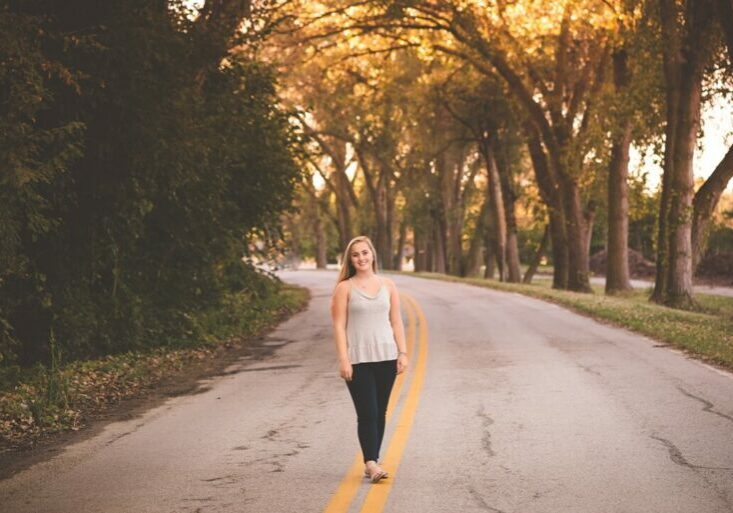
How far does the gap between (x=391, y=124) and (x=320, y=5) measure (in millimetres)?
19172

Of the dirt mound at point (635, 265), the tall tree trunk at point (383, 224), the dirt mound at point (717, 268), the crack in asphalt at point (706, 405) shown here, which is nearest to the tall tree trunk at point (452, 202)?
the tall tree trunk at point (383, 224)

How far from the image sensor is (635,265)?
5900 centimetres

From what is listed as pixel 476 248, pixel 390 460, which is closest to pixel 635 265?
pixel 476 248

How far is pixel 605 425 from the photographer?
905cm

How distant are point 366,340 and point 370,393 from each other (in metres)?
0.39

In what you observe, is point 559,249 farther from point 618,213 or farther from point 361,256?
point 361,256

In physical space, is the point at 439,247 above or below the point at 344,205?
below

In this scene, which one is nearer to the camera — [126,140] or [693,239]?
[126,140]

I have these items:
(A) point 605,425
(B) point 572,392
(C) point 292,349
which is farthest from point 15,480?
(C) point 292,349

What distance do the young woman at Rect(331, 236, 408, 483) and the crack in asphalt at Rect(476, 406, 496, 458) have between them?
4.11 ft

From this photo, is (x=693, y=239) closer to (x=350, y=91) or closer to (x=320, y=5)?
(x=320, y=5)

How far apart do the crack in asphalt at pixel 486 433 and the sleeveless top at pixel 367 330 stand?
57.9 inches

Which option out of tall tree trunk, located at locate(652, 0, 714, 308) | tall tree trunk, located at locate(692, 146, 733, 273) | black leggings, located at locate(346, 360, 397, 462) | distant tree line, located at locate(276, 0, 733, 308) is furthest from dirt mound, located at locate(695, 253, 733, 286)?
black leggings, located at locate(346, 360, 397, 462)

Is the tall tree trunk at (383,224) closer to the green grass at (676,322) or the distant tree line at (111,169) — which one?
the green grass at (676,322)
